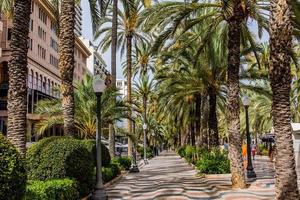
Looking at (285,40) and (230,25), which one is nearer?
(285,40)

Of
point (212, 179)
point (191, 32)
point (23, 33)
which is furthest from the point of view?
point (191, 32)

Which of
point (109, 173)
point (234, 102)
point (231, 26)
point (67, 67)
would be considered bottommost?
point (109, 173)

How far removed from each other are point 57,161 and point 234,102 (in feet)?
24.6

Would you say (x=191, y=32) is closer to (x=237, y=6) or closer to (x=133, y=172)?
(x=133, y=172)

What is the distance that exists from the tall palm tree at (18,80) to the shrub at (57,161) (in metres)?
1.78

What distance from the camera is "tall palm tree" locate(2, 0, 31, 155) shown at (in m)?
10.7

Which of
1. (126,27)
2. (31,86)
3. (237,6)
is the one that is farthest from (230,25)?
(31,86)

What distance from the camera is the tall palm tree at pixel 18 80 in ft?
35.1

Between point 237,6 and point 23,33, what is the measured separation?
8.48m

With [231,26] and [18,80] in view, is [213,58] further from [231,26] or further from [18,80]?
[18,80]

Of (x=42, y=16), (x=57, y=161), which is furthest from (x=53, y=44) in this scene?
(x=57, y=161)

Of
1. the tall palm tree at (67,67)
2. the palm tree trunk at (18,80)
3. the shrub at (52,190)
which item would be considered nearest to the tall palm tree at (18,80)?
the palm tree trunk at (18,80)

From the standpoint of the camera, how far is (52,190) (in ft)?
34.3

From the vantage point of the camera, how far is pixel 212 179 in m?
21.0
